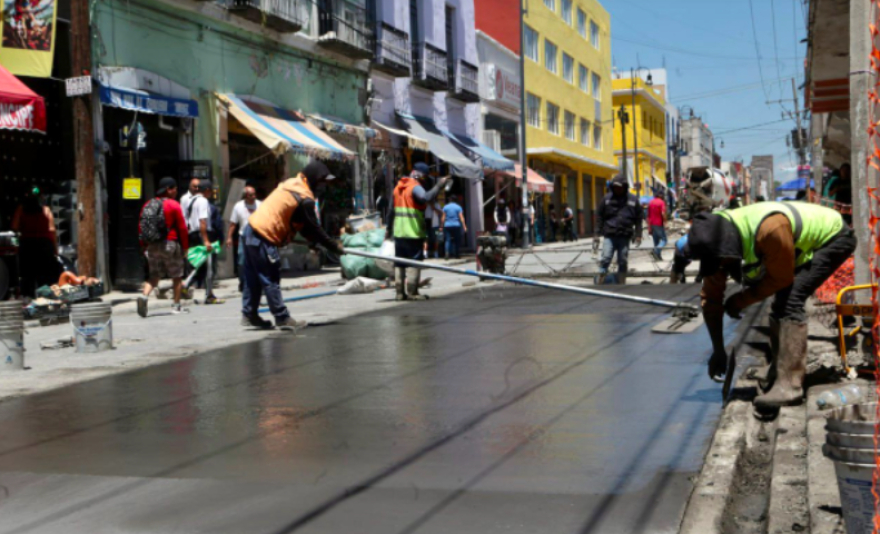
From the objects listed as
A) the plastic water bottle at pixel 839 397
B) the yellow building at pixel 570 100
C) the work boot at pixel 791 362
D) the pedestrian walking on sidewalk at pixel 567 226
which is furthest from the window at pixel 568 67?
the plastic water bottle at pixel 839 397

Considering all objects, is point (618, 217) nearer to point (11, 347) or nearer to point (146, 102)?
point (146, 102)

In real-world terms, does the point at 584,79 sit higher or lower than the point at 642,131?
higher

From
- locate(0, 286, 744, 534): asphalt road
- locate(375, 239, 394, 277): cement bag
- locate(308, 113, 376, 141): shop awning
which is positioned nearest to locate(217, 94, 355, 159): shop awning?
locate(308, 113, 376, 141): shop awning

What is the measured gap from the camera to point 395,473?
15.3ft

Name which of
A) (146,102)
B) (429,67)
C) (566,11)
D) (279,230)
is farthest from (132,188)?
(566,11)

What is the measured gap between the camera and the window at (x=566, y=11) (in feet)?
166

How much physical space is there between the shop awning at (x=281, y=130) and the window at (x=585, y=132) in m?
33.4

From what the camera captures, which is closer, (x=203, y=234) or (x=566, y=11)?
(x=203, y=234)

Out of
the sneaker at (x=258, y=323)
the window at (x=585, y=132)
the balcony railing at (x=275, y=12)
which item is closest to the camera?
the sneaker at (x=258, y=323)

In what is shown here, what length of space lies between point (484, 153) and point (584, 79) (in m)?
22.1

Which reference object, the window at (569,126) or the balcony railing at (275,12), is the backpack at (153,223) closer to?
the balcony railing at (275,12)

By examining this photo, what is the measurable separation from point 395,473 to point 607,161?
56.8 metres

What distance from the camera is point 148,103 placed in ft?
56.2

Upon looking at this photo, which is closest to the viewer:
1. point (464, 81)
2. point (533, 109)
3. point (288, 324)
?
point (288, 324)
